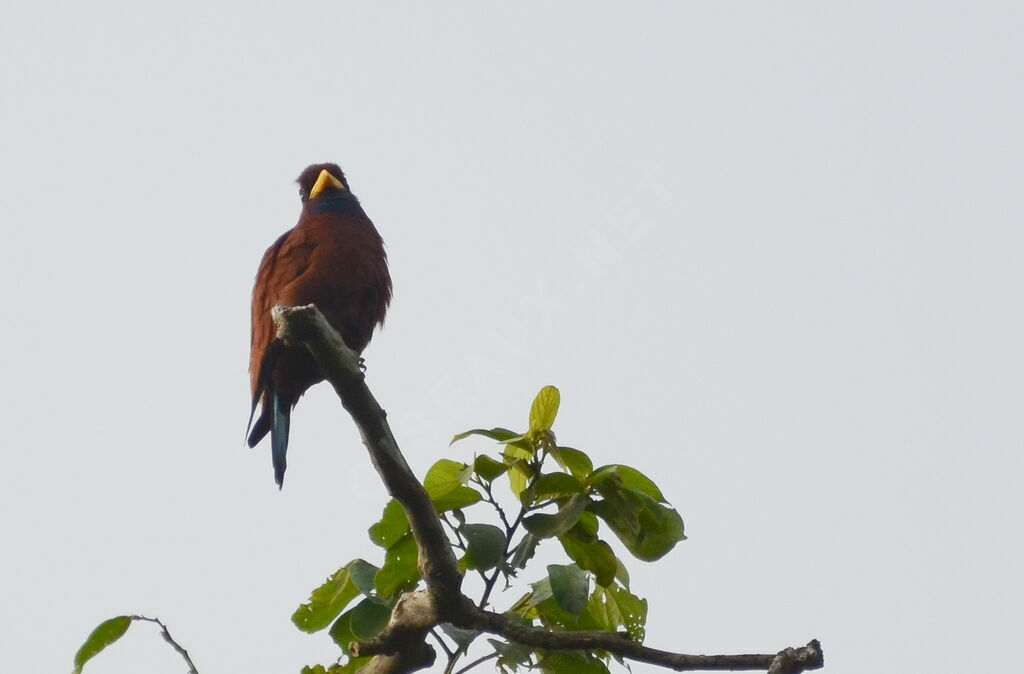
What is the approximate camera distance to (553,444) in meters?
2.52

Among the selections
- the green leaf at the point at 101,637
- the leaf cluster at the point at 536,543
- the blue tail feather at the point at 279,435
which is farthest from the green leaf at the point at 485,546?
the blue tail feather at the point at 279,435

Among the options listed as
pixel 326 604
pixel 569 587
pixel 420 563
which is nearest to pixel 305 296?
pixel 326 604

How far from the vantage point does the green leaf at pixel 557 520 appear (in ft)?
7.89

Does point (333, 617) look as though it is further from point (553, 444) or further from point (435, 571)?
point (553, 444)

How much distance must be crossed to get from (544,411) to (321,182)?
3.29 metres

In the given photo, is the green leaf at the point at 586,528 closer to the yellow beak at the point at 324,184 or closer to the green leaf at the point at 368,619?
the green leaf at the point at 368,619

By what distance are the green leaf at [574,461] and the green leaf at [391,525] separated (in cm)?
38

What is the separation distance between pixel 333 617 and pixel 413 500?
0.45 metres

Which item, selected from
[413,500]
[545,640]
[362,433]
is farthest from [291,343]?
[545,640]

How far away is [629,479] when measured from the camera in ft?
8.15

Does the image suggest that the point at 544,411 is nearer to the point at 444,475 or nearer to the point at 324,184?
the point at 444,475

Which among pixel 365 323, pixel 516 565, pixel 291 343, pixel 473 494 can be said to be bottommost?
pixel 516 565

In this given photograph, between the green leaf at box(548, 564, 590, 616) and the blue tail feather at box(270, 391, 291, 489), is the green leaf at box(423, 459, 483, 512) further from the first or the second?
the blue tail feather at box(270, 391, 291, 489)

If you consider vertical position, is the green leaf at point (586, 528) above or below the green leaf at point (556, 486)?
below
